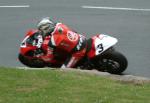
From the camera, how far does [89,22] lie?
1844cm

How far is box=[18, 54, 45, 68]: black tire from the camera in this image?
13.9 meters

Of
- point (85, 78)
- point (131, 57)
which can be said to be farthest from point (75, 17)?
point (85, 78)

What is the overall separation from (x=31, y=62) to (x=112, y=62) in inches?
63.5

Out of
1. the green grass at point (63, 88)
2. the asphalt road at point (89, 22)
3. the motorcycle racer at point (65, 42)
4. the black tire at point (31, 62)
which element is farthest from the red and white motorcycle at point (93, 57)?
the green grass at point (63, 88)

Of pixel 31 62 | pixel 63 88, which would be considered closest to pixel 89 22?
pixel 31 62

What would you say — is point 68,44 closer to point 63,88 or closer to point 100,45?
point 100,45

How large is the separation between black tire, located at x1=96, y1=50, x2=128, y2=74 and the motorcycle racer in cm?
44

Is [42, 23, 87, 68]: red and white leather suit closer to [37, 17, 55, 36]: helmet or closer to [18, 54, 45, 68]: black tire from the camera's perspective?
[37, 17, 55, 36]: helmet

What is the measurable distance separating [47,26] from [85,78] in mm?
2884

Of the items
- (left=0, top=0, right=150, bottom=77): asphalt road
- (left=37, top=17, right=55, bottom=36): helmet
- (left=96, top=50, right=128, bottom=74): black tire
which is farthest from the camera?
(left=0, top=0, right=150, bottom=77): asphalt road

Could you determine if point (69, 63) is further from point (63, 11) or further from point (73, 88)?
point (63, 11)

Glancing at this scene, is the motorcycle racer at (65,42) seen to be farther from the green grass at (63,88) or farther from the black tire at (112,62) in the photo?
the green grass at (63,88)

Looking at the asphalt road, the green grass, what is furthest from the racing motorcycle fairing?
the green grass

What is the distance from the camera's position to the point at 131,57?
15.1m
